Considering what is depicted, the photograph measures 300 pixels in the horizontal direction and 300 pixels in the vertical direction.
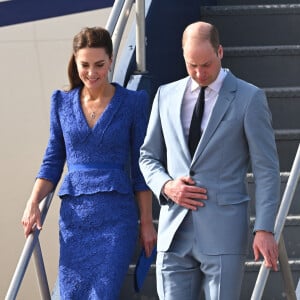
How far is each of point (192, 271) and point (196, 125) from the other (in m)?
0.48

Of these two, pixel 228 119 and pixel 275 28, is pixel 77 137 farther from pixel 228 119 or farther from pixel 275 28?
pixel 275 28

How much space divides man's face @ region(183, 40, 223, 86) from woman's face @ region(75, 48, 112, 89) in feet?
1.60

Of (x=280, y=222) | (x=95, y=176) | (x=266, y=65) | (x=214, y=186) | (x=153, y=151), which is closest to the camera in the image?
(x=214, y=186)

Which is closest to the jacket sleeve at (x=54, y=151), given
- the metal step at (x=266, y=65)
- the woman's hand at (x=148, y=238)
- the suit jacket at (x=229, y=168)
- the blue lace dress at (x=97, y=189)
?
the blue lace dress at (x=97, y=189)

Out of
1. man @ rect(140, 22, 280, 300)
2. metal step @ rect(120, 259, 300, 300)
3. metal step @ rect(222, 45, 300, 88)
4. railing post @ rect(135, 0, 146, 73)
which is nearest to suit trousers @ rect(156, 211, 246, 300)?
man @ rect(140, 22, 280, 300)

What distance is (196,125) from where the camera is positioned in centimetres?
378

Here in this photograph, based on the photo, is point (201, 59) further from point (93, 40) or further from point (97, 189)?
point (97, 189)

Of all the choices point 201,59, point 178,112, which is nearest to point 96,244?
point 178,112

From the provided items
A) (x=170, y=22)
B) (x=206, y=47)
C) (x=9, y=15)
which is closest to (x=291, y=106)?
(x=170, y=22)

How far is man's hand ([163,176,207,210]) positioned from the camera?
374 cm

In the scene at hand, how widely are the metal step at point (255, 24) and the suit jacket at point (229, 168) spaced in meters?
2.98

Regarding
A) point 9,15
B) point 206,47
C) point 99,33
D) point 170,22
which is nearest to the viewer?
point 206,47

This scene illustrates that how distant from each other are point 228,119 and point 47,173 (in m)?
0.84

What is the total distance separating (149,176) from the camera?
12.7 feet
